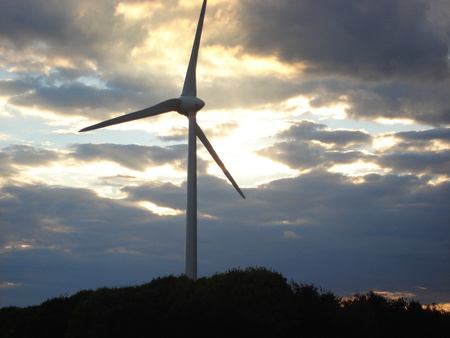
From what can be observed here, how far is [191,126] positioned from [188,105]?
2590mm

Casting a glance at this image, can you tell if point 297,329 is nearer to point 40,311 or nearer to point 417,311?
point 417,311

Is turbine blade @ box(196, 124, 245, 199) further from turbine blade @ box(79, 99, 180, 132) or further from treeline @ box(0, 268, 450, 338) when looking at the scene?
treeline @ box(0, 268, 450, 338)

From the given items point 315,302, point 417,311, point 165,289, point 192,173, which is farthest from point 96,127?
point 417,311

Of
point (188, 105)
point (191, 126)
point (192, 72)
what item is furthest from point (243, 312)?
point (192, 72)

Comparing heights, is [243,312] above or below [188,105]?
below

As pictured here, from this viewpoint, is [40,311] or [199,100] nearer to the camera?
[199,100]

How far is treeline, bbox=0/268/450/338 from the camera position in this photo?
51344mm

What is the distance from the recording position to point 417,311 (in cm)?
6319

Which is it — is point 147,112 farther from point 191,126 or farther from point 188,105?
point 191,126

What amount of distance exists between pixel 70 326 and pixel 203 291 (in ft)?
64.6

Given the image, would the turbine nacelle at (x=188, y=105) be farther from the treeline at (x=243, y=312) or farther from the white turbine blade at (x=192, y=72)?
the treeline at (x=243, y=312)

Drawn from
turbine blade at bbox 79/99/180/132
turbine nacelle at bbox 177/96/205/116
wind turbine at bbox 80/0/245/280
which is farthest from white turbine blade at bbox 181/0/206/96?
turbine blade at bbox 79/99/180/132

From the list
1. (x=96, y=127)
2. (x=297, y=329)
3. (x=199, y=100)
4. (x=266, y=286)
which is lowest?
(x=297, y=329)

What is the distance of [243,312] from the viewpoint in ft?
168
